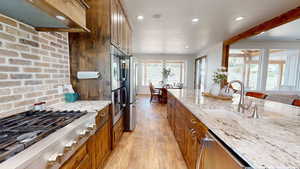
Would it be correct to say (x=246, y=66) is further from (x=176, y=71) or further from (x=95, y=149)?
(x=95, y=149)

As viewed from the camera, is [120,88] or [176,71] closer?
[120,88]

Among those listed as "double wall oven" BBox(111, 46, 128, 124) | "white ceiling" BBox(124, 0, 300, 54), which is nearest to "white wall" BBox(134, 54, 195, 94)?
"white ceiling" BBox(124, 0, 300, 54)

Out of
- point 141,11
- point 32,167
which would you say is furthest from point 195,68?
point 32,167

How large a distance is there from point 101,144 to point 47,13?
1456 mm

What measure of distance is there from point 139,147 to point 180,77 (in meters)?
6.45

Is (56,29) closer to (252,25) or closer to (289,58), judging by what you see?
(252,25)

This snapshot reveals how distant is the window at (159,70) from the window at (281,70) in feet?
13.5

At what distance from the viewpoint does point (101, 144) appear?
157cm

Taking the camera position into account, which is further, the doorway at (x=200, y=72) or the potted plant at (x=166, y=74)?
the potted plant at (x=166, y=74)

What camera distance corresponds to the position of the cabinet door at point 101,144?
4.76 ft

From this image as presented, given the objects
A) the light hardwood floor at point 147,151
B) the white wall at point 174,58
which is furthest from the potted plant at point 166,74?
the light hardwood floor at point 147,151

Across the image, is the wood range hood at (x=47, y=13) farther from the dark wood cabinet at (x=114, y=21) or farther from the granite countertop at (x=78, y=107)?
the granite countertop at (x=78, y=107)

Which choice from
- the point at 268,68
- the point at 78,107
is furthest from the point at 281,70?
the point at 78,107

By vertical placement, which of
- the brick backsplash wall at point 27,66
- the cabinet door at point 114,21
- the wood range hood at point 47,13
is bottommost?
the brick backsplash wall at point 27,66
